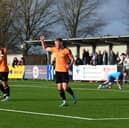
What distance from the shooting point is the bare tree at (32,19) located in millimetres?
77312

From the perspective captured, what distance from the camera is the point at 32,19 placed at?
257ft

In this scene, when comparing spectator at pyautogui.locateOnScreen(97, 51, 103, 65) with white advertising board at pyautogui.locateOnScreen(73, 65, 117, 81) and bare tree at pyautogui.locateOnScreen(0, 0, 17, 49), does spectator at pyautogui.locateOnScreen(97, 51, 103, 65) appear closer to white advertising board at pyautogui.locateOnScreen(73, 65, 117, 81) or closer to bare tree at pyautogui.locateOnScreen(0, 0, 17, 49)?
white advertising board at pyautogui.locateOnScreen(73, 65, 117, 81)

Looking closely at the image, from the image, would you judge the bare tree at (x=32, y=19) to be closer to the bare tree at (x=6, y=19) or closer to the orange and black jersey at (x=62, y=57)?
the bare tree at (x=6, y=19)

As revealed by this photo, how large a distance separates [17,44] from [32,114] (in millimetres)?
66113

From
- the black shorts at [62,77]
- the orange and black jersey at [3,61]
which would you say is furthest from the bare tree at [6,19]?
the black shorts at [62,77]

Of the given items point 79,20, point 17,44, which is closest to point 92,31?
point 79,20

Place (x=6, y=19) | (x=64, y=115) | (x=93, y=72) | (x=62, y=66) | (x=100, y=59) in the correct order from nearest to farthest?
(x=64, y=115) < (x=62, y=66) < (x=93, y=72) < (x=100, y=59) < (x=6, y=19)

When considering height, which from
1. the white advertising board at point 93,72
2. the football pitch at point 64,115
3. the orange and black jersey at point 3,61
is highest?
the orange and black jersey at point 3,61

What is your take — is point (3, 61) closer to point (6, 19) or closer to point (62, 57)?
point (62, 57)

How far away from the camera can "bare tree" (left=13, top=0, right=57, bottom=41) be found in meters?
77.3

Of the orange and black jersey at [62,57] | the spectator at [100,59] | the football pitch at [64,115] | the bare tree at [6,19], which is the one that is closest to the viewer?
the football pitch at [64,115]

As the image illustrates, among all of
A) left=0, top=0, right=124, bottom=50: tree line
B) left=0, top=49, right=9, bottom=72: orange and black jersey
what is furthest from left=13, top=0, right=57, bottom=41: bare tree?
left=0, top=49, right=9, bottom=72: orange and black jersey

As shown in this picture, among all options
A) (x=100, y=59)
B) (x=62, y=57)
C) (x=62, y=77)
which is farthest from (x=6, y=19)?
(x=62, y=77)

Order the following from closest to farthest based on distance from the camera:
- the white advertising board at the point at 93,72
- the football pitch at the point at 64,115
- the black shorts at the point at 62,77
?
the football pitch at the point at 64,115
the black shorts at the point at 62,77
the white advertising board at the point at 93,72
